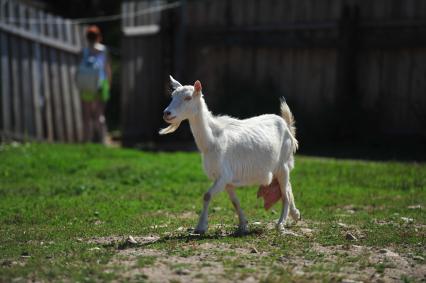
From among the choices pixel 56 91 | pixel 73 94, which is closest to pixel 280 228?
pixel 56 91

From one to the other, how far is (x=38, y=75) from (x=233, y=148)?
322 inches

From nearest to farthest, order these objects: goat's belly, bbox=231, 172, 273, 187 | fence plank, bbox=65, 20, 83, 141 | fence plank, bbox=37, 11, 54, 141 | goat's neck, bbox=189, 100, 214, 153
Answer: goat's neck, bbox=189, 100, 214, 153
goat's belly, bbox=231, 172, 273, 187
fence plank, bbox=37, 11, 54, 141
fence plank, bbox=65, 20, 83, 141

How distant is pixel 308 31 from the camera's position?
15492mm

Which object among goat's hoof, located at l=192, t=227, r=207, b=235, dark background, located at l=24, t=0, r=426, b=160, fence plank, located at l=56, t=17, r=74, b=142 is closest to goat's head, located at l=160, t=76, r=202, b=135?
goat's hoof, located at l=192, t=227, r=207, b=235

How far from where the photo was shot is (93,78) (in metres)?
14.8

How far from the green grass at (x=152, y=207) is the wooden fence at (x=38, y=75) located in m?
0.79

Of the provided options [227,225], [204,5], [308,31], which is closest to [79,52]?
[204,5]

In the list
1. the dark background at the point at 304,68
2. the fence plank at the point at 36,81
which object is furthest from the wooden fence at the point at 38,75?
the dark background at the point at 304,68

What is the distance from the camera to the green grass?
6.75 m

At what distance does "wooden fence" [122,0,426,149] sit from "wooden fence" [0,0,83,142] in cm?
160

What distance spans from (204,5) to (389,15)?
462 centimetres

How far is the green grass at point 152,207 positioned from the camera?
675cm

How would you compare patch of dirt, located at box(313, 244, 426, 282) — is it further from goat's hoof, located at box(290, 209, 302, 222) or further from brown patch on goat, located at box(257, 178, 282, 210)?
brown patch on goat, located at box(257, 178, 282, 210)

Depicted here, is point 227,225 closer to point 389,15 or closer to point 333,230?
point 333,230
